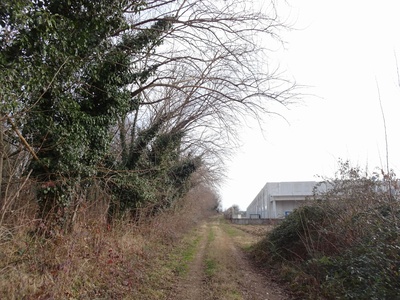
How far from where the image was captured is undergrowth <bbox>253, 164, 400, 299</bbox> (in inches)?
235

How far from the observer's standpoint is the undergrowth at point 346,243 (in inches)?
235

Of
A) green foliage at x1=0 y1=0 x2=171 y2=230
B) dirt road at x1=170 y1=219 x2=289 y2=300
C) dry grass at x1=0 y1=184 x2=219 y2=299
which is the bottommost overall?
dirt road at x1=170 y1=219 x2=289 y2=300

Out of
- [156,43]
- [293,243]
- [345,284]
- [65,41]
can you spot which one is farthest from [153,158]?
[345,284]

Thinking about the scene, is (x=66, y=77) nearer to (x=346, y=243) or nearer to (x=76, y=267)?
(x=76, y=267)

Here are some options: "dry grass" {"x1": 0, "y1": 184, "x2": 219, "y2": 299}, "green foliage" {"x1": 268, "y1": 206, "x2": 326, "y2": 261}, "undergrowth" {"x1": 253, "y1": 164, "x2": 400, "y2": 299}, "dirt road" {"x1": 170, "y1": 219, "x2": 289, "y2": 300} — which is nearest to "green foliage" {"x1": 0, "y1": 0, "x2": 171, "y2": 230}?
"dry grass" {"x1": 0, "y1": 184, "x2": 219, "y2": 299}

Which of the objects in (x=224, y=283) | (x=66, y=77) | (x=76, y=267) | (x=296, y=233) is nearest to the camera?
(x=76, y=267)

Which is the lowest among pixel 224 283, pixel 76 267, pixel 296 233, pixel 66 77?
pixel 224 283

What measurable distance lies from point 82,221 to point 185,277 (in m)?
3.49

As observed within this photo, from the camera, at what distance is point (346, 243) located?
809 cm

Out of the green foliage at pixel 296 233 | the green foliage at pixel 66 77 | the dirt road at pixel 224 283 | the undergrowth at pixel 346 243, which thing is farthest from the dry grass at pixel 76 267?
the green foliage at pixel 296 233

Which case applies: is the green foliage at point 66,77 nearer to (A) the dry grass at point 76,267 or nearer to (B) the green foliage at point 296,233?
(A) the dry grass at point 76,267

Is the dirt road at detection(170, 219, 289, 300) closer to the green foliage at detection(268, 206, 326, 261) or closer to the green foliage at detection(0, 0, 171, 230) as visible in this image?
the green foliage at detection(268, 206, 326, 261)

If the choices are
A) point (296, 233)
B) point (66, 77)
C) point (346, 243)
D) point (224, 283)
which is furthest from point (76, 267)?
point (296, 233)

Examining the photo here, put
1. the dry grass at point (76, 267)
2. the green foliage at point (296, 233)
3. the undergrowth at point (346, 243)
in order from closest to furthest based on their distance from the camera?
the dry grass at point (76, 267) → the undergrowth at point (346, 243) → the green foliage at point (296, 233)
